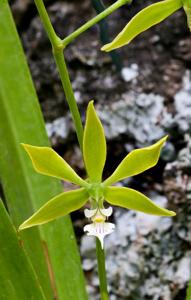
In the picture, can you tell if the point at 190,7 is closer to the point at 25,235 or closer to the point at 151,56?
the point at 25,235

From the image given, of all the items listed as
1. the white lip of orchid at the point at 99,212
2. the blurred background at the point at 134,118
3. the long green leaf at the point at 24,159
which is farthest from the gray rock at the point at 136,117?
the white lip of orchid at the point at 99,212

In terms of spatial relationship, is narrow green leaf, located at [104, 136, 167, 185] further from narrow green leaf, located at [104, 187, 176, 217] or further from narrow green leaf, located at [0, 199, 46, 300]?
narrow green leaf, located at [0, 199, 46, 300]

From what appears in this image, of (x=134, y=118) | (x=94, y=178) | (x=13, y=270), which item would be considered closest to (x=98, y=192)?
(x=94, y=178)

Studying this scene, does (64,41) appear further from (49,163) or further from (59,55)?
(49,163)

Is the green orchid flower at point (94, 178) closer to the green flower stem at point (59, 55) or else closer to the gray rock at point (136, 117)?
the green flower stem at point (59, 55)

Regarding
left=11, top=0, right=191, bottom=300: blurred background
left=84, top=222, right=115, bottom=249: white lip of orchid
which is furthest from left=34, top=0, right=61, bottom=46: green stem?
left=11, top=0, right=191, bottom=300: blurred background

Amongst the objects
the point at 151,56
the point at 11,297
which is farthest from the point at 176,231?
the point at 11,297
